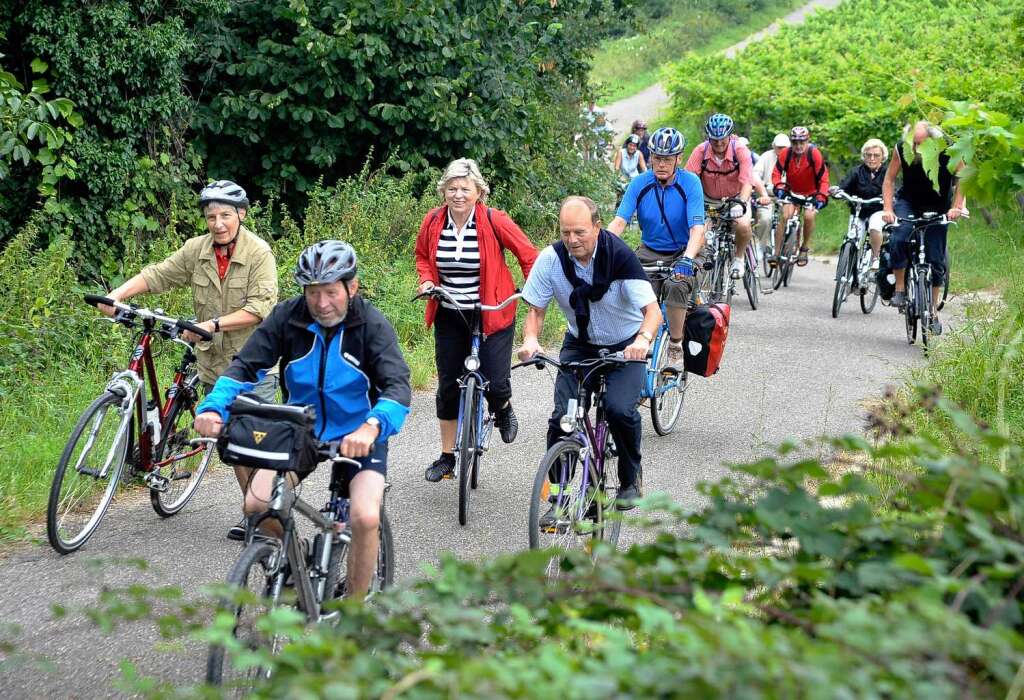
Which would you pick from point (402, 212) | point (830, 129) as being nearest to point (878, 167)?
point (402, 212)

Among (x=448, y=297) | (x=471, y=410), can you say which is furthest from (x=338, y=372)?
(x=471, y=410)

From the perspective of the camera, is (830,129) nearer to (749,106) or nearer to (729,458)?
(749,106)

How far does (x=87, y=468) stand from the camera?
238 inches

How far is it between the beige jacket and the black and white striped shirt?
1295 mm

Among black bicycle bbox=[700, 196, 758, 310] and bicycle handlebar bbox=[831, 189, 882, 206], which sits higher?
bicycle handlebar bbox=[831, 189, 882, 206]

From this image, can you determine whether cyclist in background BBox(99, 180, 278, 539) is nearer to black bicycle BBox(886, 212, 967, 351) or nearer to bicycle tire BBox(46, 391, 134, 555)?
bicycle tire BBox(46, 391, 134, 555)

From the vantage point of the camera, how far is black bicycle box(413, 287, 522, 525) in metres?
6.90

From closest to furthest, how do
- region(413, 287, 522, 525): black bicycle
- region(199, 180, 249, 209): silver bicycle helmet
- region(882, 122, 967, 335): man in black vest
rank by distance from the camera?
region(199, 180, 249, 209): silver bicycle helmet
region(413, 287, 522, 525): black bicycle
region(882, 122, 967, 335): man in black vest

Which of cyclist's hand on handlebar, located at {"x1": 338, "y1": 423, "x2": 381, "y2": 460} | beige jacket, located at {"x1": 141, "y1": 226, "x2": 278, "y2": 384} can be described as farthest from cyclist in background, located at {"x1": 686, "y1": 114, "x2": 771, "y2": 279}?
cyclist's hand on handlebar, located at {"x1": 338, "y1": 423, "x2": 381, "y2": 460}

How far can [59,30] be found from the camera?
1084 centimetres

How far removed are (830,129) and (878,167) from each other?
907cm

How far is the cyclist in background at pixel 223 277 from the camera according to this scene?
616 cm

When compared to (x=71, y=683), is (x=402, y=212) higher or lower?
higher

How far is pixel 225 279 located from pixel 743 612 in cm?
437
